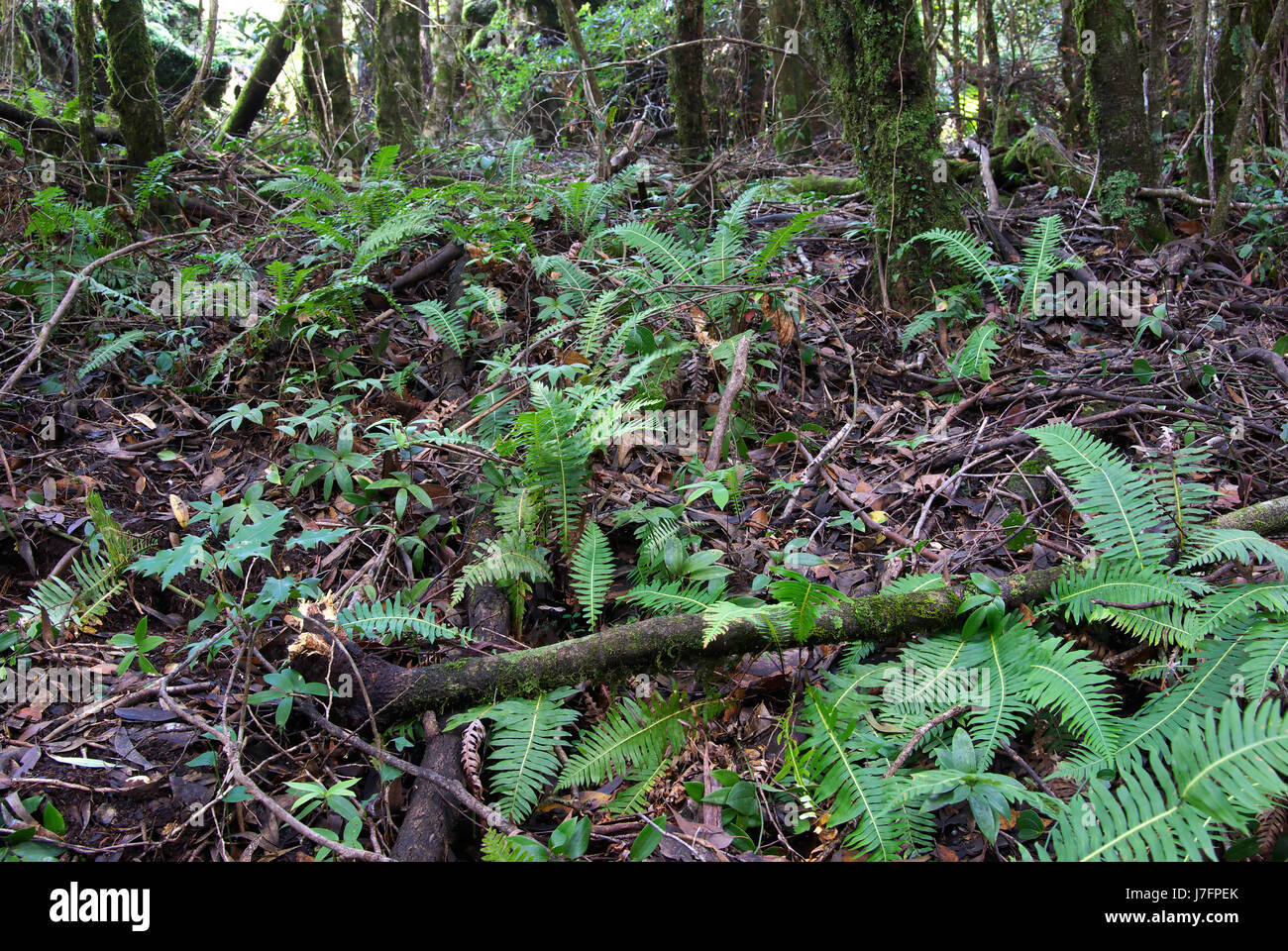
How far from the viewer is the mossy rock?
5.54 meters

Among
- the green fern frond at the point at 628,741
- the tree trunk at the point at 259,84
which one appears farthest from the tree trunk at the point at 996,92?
the tree trunk at the point at 259,84

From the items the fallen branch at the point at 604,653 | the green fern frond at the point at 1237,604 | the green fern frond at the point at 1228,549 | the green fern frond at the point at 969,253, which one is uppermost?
the green fern frond at the point at 969,253

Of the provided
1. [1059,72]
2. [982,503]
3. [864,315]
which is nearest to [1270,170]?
[1059,72]

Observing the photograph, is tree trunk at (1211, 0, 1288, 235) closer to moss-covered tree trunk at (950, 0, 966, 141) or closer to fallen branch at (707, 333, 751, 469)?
moss-covered tree trunk at (950, 0, 966, 141)

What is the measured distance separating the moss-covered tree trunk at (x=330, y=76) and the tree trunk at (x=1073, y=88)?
6477 mm

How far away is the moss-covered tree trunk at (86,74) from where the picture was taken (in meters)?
4.78

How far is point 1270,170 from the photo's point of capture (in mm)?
5492

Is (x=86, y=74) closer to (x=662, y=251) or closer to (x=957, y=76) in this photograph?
(x=662, y=251)

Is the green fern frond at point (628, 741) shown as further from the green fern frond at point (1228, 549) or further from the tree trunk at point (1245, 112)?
the tree trunk at point (1245, 112)

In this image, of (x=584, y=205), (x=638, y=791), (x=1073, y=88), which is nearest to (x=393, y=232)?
(x=584, y=205)

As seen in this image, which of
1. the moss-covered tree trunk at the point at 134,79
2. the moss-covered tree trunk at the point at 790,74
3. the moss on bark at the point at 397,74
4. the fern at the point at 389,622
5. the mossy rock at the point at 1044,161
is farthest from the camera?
the moss-covered tree trunk at the point at 790,74

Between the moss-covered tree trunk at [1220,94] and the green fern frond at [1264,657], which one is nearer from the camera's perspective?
the green fern frond at [1264,657]

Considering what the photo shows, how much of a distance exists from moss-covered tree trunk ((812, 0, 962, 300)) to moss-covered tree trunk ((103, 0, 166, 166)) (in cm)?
456

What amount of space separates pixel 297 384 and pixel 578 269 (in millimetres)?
1706
